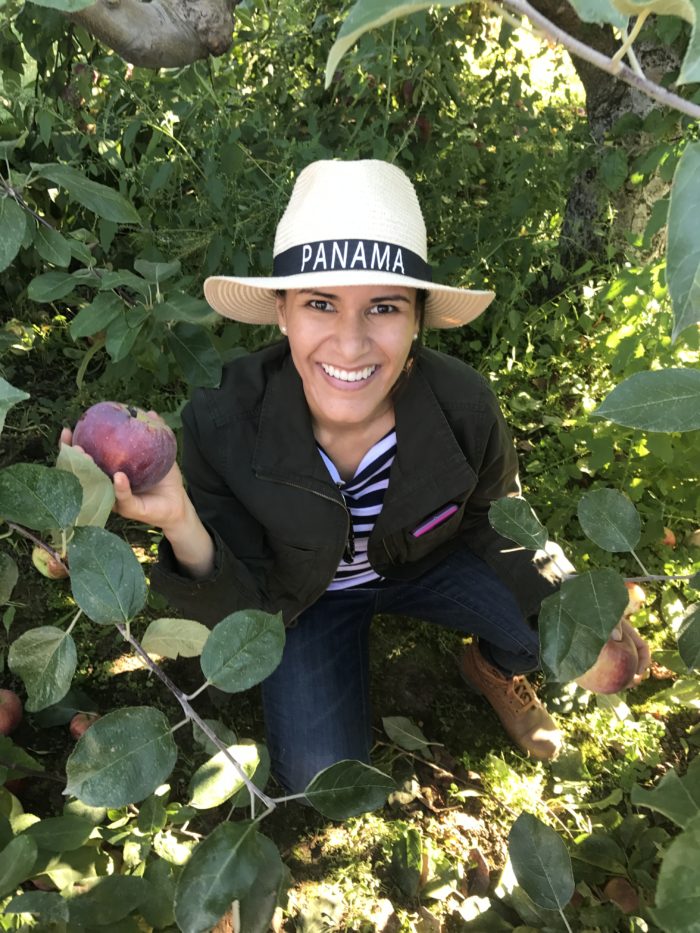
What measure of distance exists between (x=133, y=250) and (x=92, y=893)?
1864mm

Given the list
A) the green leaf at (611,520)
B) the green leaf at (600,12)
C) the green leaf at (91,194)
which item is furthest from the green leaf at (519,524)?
the green leaf at (91,194)

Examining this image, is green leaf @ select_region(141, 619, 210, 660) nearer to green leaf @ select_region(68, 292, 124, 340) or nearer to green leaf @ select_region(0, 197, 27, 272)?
green leaf @ select_region(0, 197, 27, 272)

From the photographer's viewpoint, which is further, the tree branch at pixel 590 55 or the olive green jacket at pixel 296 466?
the olive green jacket at pixel 296 466

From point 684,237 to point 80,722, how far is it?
1.82m

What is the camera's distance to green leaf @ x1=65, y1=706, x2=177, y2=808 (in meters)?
0.71

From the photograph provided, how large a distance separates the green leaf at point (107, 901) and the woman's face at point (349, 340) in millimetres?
868

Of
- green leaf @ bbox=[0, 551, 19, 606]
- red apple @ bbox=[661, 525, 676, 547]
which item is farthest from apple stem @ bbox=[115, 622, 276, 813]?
red apple @ bbox=[661, 525, 676, 547]

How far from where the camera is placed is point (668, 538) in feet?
7.48

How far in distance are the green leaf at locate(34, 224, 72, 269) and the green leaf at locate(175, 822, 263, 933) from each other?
94 cm

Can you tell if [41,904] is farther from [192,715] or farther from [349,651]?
[349,651]

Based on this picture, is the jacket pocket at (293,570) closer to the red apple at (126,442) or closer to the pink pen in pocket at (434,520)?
the pink pen in pocket at (434,520)

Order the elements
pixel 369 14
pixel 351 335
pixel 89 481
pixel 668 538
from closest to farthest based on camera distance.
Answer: pixel 369 14
pixel 89 481
pixel 351 335
pixel 668 538

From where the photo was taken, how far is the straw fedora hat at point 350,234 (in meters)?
1.29

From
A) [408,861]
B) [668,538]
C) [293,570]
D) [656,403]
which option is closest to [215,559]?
[293,570]
